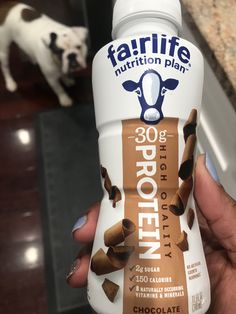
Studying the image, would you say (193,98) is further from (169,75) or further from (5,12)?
(5,12)

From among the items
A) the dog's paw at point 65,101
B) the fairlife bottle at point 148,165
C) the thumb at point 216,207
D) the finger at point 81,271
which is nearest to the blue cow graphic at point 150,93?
the fairlife bottle at point 148,165

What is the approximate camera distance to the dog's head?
114cm

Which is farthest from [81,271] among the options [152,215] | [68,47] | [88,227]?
[68,47]

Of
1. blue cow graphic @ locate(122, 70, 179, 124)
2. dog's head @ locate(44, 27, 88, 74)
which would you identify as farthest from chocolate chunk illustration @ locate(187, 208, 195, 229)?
dog's head @ locate(44, 27, 88, 74)

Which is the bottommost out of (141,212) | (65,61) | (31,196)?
(31,196)

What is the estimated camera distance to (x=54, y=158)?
1155 mm

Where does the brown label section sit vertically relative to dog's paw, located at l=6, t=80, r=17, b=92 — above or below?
below

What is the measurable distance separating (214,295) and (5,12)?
1114mm

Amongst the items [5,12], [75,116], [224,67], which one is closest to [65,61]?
[75,116]

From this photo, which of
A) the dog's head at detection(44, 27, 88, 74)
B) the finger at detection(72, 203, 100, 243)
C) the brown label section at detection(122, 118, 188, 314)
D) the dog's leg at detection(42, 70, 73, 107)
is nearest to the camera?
the brown label section at detection(122, 118, 188, 314)

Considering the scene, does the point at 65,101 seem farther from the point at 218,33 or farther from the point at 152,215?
the point at 152,215

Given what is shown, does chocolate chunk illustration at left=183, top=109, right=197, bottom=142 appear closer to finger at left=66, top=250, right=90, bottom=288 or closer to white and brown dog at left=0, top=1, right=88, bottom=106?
finger at left=66, top=250, right=90, bottom=288

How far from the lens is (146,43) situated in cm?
38

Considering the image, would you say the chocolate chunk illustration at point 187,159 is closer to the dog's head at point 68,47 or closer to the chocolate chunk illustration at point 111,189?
the chocolate chunk illustration at point 111,189
